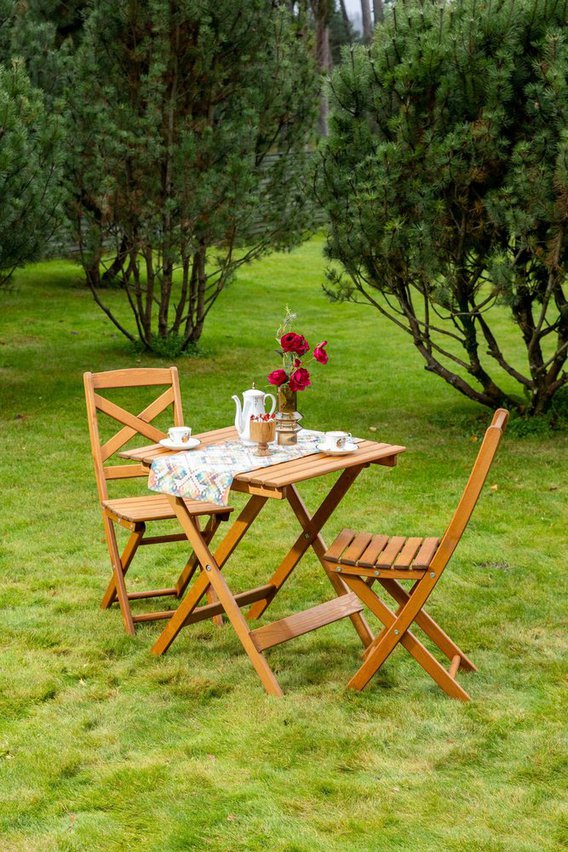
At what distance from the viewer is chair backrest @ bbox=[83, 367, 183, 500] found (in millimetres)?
5016

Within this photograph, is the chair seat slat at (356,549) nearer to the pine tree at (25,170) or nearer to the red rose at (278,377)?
the red rose at (278,377)

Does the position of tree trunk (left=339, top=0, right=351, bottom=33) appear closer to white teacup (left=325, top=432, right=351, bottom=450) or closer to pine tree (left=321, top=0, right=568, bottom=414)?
pine tree (left=321, top=0, right=568, bottom=414)

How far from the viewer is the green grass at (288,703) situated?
3322mm

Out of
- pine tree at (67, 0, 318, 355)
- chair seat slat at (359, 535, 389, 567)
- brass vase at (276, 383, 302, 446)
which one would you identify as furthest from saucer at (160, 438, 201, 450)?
pine tree at (67, 0, 318, 355)

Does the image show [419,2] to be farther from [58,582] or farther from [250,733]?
[250,733]

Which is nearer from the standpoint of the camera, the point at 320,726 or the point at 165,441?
the point at 320,726

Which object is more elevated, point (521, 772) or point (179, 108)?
point (179, 108)

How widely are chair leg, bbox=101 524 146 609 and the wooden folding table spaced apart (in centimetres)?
32

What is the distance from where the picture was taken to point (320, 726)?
3947 mm

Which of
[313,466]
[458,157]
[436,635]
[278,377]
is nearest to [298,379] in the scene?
[278,377]

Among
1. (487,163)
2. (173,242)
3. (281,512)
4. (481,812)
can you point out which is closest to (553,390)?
(487,163)

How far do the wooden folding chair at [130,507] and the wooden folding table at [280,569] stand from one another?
5.7 inches

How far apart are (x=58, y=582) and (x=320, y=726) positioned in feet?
6.97

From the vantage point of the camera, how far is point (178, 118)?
1075 cm
